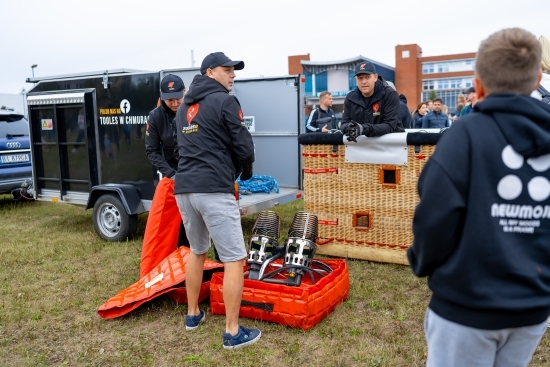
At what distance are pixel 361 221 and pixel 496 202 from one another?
13.6ft

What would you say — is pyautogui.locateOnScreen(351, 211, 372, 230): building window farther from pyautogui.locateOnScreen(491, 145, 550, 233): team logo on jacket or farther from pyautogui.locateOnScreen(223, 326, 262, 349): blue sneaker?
pyautogui.locateOnScreen(491, 145, 550, 233): team logo on jacket

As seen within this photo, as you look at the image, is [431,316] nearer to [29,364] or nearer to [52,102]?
[29,364]

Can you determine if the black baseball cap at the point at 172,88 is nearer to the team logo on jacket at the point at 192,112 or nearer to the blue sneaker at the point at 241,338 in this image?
the team logo on jacket at the point at 192,112

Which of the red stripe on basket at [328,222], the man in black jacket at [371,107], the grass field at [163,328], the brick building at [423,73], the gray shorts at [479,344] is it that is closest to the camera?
the gray shorts at [479,344]

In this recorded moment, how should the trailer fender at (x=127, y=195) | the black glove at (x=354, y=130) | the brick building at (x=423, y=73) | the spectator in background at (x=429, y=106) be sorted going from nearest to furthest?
the black glove at (x=354, y=130), the trailer fender at (x=127, y=195), the spectator in background at (x=429, y=106), the brick building at (x=423, y=73)

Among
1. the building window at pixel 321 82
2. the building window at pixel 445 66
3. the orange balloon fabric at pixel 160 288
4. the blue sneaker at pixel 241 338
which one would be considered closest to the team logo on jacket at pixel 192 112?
the orange balloon fabric at pixel 160 288

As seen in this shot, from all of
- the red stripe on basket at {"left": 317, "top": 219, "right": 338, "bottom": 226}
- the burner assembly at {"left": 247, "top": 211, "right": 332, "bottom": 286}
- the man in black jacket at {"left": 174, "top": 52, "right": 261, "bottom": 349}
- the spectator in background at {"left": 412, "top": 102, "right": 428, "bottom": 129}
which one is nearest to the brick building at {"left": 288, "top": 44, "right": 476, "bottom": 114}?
the spectator in background at {"left": 412, "top": 102, "right": 428, "bottom": 129}

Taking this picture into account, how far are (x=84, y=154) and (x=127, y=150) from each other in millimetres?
801

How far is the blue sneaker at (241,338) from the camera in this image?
12.1 ft

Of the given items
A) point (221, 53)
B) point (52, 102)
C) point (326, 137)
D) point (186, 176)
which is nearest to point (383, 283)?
point (326, 137)

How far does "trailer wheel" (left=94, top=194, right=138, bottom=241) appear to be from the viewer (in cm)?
674

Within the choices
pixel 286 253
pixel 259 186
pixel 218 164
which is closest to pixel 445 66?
pixel 259 186

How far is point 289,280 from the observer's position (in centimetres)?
427

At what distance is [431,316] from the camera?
1826 millimetres
